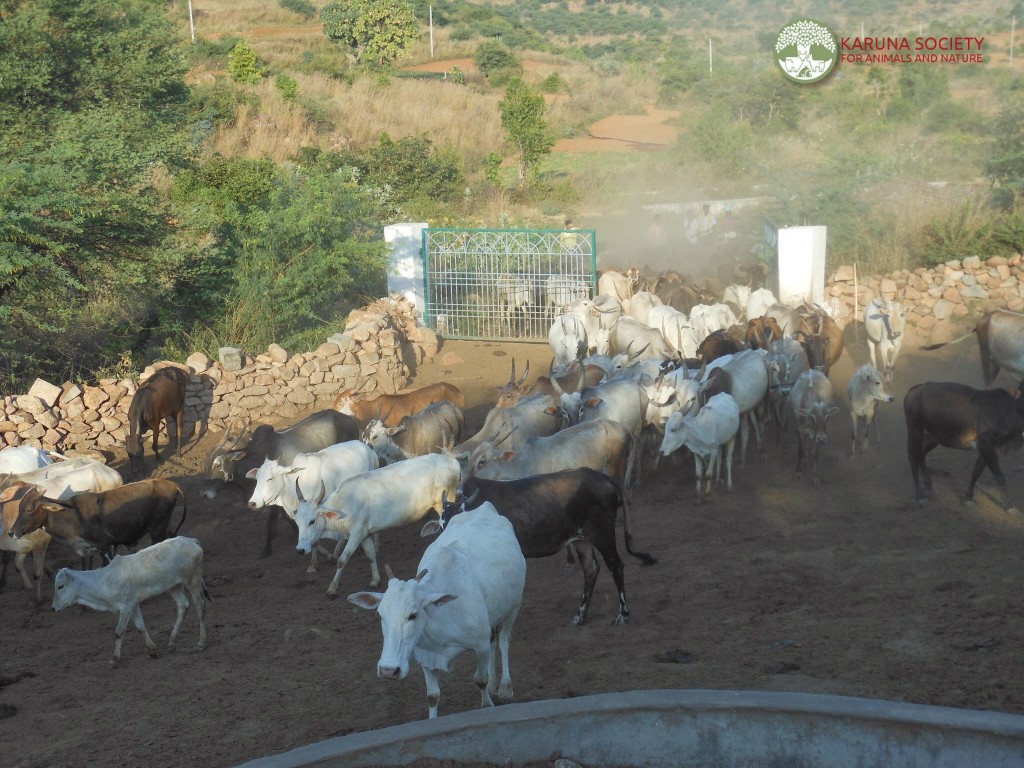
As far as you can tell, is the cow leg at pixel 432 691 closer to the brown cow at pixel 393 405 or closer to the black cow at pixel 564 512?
the black cow at pixel 564 512

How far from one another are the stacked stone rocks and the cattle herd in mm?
2216

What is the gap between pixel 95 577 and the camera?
8.05 metres

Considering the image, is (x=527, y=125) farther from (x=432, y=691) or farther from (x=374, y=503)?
(x=432, y=691)

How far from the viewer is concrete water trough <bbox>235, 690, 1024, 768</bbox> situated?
511 centimetres

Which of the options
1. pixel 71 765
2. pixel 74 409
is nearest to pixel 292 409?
pixel 74 409

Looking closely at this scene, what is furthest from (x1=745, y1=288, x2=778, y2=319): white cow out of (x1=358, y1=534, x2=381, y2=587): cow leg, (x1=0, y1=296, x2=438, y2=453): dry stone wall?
(x1=358, y1=534, x2=381, y2=587): cow leg

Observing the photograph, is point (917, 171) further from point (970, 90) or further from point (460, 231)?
point (970, 90)

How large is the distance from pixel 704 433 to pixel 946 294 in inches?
356

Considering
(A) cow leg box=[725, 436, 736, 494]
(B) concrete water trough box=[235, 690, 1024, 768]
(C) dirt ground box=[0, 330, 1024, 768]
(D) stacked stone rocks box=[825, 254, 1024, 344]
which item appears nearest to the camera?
(B) concrete water trough box=[235, 690, 1024, 768]

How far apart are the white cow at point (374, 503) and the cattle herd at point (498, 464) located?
0.7 inches

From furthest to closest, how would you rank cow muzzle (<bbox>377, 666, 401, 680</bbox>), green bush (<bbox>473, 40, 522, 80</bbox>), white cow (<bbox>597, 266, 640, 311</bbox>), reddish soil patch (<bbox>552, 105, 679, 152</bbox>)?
green bush (<bbox>473, 40, 522, 80</bbox>) → reddish soil patch (<bbox>552, 105, 679, 152</bbox>) → white cow (<bbox>597, 266, 640, 311</bbox>) → cow muzzle (<bbox>377, 666, 401, 680</bbox>)

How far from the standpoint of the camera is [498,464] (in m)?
9.63

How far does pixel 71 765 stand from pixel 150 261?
1227cm

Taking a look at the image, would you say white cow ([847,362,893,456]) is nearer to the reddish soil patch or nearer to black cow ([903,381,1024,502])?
black cow ([903,381,1024,502])
